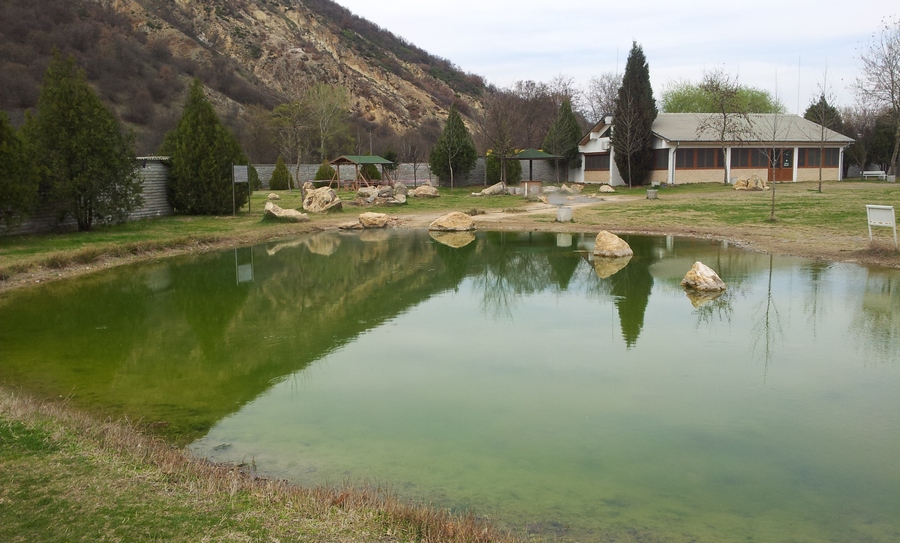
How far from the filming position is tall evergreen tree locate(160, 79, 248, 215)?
24609mm

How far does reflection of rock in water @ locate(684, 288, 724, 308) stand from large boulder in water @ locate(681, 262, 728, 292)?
0.07 metres

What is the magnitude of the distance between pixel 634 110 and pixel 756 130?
809 centimetres

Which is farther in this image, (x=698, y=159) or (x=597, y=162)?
(x=597, y=162)

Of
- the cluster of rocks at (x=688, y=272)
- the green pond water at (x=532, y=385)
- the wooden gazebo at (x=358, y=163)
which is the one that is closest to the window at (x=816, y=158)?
the wooden gazebo at (x=358, y=163)

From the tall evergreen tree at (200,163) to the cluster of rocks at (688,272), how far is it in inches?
551

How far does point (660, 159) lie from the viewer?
3981 centimetres

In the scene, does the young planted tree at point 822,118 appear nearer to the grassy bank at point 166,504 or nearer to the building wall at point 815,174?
the building wall at point 815,174

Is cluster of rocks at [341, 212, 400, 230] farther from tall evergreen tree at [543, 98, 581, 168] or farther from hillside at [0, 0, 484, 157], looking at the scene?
hillside at [0, 0, 484, 157]

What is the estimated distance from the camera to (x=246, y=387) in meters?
7.67

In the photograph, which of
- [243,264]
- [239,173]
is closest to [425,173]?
[239,173]

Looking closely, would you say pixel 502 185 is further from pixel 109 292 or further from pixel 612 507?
pixel 612 507

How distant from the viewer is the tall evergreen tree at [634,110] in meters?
38.5

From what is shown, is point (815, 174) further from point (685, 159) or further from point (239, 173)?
point (239, 173)

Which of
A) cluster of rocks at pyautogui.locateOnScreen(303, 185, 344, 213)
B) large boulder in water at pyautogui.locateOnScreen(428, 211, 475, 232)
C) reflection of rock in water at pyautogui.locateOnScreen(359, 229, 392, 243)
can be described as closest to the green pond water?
reflection of rock in water at pyautogui.locateOnScreen(359, 229, 392, 243)
